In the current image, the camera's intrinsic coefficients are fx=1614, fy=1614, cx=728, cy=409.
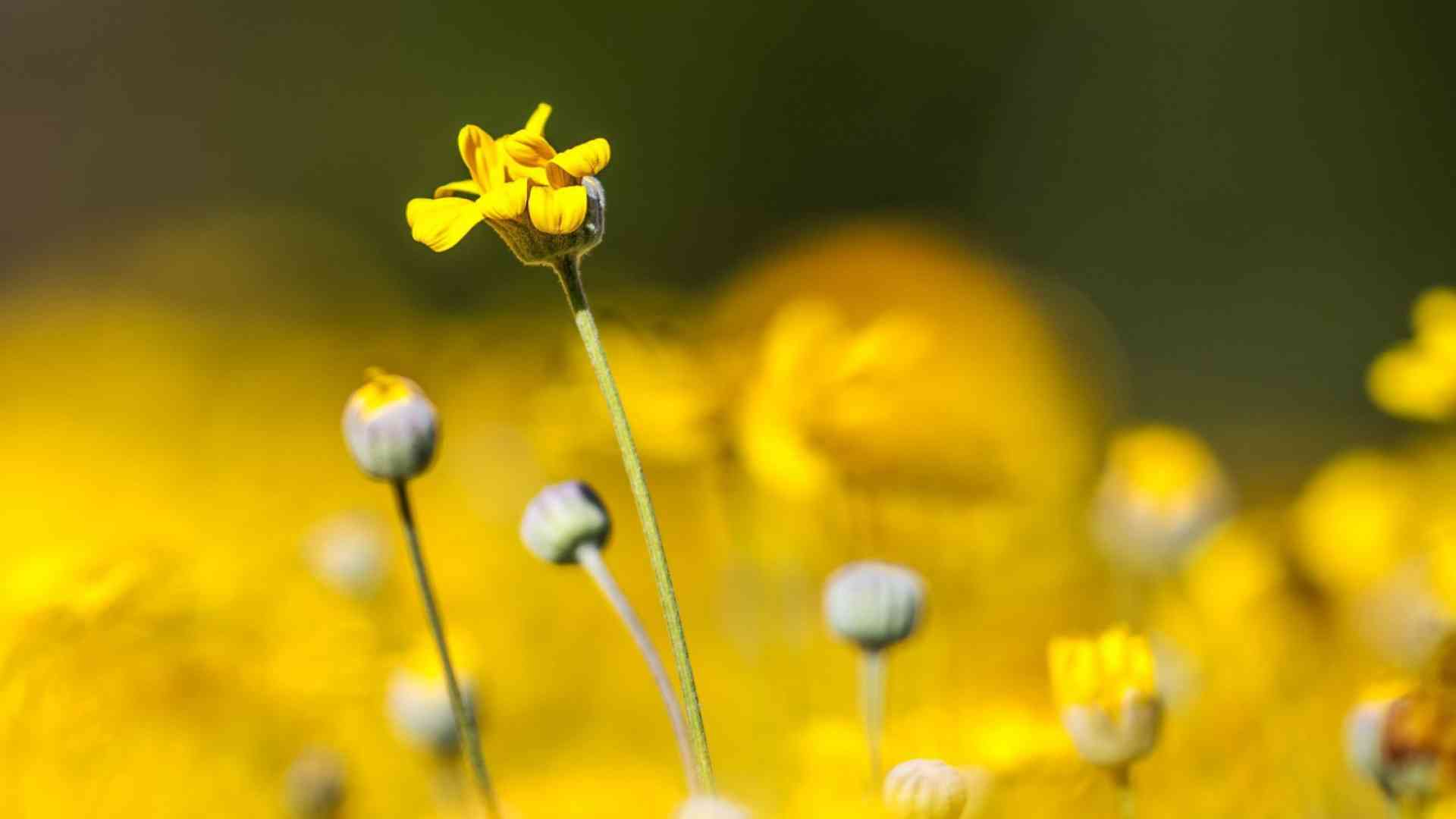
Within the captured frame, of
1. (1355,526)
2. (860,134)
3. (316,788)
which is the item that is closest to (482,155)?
(316,788)

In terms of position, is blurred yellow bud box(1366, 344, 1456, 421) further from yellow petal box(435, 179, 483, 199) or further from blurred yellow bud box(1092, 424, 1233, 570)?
yellow petal box(435, 179, 483, 199)

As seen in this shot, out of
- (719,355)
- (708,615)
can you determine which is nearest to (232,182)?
(708,615)

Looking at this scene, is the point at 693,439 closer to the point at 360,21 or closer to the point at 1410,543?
the point at 1410,543

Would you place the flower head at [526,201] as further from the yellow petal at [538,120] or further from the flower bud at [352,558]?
the flower bud at [352,558]

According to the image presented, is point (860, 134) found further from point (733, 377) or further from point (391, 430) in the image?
point (391, 430)

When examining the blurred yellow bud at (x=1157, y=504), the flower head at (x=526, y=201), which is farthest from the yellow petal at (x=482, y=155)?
the blurred yellow bud at (x=1157, y=504)

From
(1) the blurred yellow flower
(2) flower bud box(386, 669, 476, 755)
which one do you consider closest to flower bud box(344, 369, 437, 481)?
(2) flower bud box(386, 669, 476, 755)
